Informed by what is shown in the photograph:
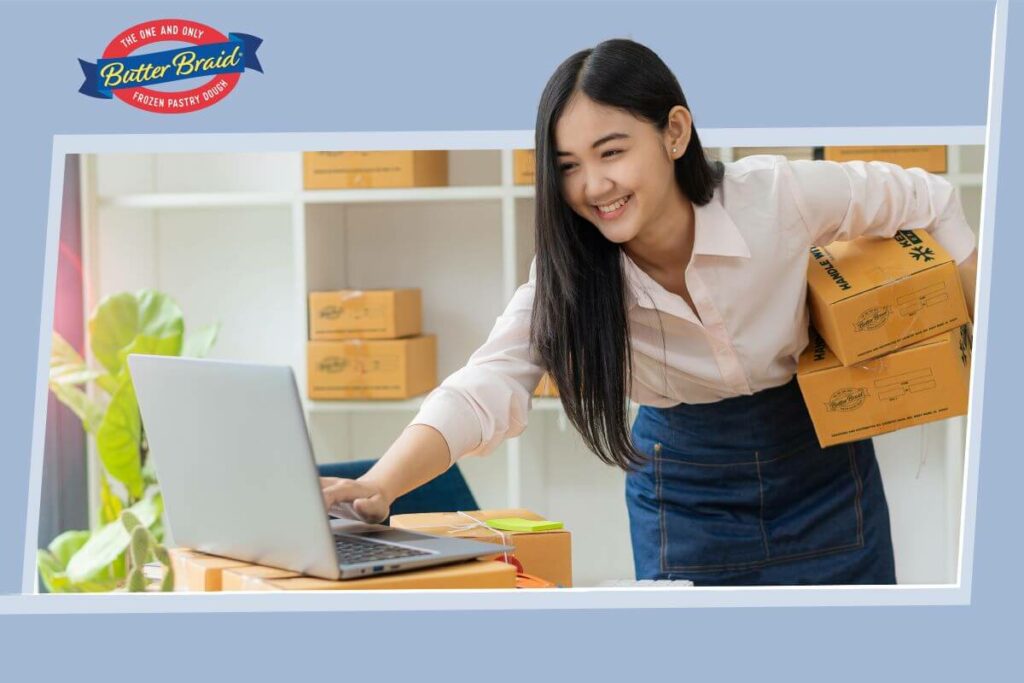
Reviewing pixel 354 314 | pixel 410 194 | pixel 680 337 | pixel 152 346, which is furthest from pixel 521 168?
pixel 680 337

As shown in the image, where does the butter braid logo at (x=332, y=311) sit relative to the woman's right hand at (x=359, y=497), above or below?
above

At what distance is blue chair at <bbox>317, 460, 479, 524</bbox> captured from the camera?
6.54 ft

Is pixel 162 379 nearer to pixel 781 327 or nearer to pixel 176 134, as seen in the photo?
pixel 176 134

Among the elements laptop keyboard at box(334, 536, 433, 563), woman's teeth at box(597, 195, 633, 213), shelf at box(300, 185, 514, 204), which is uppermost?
shelf at box(300, 185, 514, 204)

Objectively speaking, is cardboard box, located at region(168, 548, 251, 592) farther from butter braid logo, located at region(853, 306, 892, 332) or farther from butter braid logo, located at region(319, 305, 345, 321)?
butter braid logo, located at region(319, 305, 345, 321)

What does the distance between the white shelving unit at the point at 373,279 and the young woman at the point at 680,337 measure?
139 cm

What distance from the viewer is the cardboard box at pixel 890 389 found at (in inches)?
64.3

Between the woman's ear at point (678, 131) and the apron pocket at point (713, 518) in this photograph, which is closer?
the woman's ear at point (678, 131)

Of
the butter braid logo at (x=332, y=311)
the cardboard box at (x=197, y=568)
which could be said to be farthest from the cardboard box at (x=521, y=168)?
the cardboard box at (x=197, y=568)

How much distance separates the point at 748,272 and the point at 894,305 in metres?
0.21

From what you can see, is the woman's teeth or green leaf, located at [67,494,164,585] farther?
green leaf, located at [67,494,164,585]

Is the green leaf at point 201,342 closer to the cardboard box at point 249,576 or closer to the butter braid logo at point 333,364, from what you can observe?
the butter braid logo at point 333,364

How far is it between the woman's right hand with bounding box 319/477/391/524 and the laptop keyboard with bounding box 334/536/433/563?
10 cm

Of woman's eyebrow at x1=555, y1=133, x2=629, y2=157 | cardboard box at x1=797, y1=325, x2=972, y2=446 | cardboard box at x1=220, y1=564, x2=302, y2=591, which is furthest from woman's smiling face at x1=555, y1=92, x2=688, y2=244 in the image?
cardboard box at x1=220, y1=564, x2=302, y2=591
